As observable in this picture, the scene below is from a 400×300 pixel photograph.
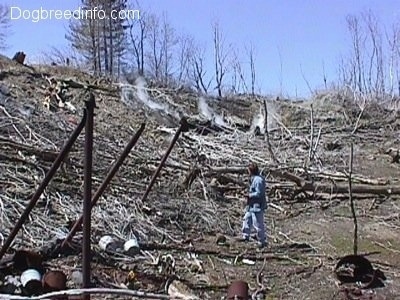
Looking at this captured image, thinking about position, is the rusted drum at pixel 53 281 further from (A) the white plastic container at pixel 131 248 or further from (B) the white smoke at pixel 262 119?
(B) the white smoke at pixel 262 119

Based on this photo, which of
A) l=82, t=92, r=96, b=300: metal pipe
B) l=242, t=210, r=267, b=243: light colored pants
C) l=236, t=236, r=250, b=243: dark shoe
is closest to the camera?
l=82, t=92, r=96, b=300: metal pipe

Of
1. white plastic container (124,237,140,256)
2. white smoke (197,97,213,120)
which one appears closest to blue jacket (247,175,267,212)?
white plastic container (124,237,140,256)

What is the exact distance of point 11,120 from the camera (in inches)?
525

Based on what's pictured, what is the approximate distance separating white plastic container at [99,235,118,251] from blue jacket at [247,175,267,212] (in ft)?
8.02

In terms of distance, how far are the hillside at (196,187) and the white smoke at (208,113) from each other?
83mm

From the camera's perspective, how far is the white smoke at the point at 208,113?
21109 mm

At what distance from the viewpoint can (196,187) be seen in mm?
13289

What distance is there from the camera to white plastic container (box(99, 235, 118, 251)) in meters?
8.99

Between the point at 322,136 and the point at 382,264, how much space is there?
11.0m

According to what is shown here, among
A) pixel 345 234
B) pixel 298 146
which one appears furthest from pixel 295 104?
pixel 345 234

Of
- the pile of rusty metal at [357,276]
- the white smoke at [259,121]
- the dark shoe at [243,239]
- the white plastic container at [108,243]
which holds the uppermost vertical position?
the white smoke at [259,121]

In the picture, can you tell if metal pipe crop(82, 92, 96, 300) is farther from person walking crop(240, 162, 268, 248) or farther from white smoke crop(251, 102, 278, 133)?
white smoke crop(251, 102, 278, 133)

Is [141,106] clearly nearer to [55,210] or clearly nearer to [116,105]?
[116,105]


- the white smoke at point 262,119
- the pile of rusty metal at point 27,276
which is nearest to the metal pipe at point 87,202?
the pile of rusty metal at point 27,276
